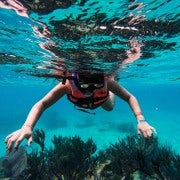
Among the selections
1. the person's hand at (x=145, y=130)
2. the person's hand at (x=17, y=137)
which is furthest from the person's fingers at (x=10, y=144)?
the person's hand at (x=145, y=130)

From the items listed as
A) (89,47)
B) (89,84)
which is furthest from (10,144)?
(89,47)

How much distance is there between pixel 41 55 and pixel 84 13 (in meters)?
6.71

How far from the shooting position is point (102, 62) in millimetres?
14977

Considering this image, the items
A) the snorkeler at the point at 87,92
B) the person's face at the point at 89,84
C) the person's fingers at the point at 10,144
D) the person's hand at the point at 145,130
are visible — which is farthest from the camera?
the person's face at the point at 89,84

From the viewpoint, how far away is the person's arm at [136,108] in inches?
271

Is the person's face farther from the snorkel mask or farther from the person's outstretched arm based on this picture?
the person's outstretched arm

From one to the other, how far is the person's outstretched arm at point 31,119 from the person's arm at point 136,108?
175 cm

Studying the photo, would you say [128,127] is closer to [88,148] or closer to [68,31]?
[88,148]

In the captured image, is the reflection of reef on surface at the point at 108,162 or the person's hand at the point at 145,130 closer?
the person's hand at the point at 145,130

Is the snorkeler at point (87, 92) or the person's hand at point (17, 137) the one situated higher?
the snorkeler at point (87, 92)

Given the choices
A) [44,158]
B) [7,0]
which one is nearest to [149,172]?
[44,158]

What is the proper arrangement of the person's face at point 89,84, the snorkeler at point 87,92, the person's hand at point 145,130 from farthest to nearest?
1. the person's face at point 89,84
2. the snorkeler at point 87,92
3. the person's hand at point 145,130

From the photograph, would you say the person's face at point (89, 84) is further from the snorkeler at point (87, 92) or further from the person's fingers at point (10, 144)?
the person's fingers at point (10, 144)

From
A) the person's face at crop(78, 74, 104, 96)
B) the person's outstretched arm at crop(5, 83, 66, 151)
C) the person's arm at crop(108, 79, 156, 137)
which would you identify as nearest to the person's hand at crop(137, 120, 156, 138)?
the person's arm at crop(108, 79, 156, 137)
